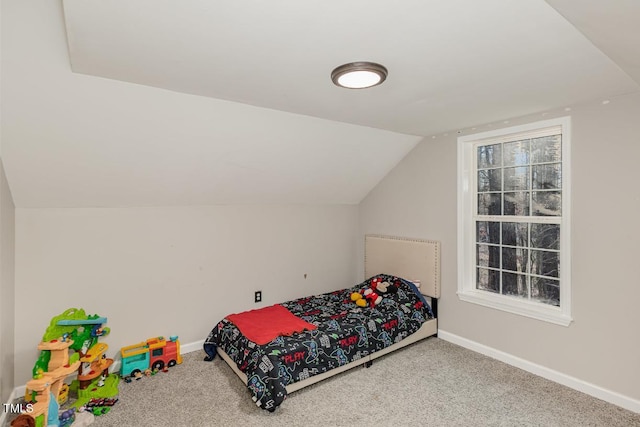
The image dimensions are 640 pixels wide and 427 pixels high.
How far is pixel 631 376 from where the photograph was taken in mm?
2383

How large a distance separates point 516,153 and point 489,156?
0.84 ft

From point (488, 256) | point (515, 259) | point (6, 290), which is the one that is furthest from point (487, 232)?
point (6, 290)

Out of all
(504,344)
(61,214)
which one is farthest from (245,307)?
(504,344)

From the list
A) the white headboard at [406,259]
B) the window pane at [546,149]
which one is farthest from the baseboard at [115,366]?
the window pane at [546,149]

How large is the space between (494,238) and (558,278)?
0.64m

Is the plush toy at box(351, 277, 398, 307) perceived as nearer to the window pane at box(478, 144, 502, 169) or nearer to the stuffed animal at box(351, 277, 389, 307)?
the stuffed animal at box(351, 277, 389, 307)

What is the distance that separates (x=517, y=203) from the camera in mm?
3143

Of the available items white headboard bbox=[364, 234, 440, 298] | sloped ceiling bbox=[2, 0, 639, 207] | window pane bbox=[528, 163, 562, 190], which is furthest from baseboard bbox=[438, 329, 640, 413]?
sloped ceiling bbox=[2, 0, 639, 207]

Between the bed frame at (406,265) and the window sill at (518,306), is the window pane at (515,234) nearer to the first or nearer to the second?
the window sill at (518,306)

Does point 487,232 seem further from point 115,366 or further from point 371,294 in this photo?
point 115,366

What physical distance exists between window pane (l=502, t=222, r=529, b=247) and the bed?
670 millimetres

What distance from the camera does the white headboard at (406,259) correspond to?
3.64 metres

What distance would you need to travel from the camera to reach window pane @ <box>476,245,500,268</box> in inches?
131

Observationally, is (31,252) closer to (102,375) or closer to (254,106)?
(102,375)
